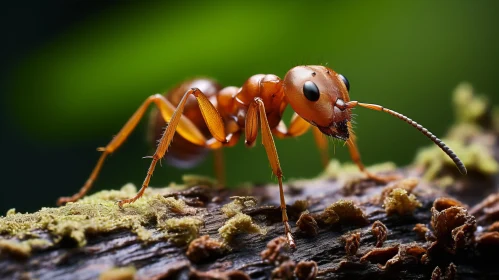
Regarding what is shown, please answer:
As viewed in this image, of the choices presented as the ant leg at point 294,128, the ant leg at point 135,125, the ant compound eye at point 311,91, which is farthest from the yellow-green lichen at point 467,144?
the ant leg at point 135,125

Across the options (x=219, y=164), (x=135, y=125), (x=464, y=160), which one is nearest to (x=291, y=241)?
(x=135, y=125)

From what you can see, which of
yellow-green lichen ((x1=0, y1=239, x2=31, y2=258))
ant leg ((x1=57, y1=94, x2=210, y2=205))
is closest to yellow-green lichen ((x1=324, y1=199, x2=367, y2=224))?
ant leg ((x1=57, y1=94, x2=210, y2=205))

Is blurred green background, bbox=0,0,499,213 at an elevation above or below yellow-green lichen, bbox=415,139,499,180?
above

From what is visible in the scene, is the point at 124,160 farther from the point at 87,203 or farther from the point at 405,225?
the point at 405,225

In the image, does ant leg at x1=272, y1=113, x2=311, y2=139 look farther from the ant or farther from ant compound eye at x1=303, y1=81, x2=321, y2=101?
ant compound eye at x1=303, y1=81, x2=321, y2=101

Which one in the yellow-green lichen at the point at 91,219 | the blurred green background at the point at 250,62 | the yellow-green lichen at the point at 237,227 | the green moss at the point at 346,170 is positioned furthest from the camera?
the blurred green background at the point at 250,62

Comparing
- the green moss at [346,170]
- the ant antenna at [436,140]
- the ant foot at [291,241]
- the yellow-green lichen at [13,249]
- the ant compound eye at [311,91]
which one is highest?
the ant compound eye at [311,91]

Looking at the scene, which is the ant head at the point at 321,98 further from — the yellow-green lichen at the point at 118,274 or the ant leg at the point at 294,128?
the yellow-green lichen at the point at 118,274
